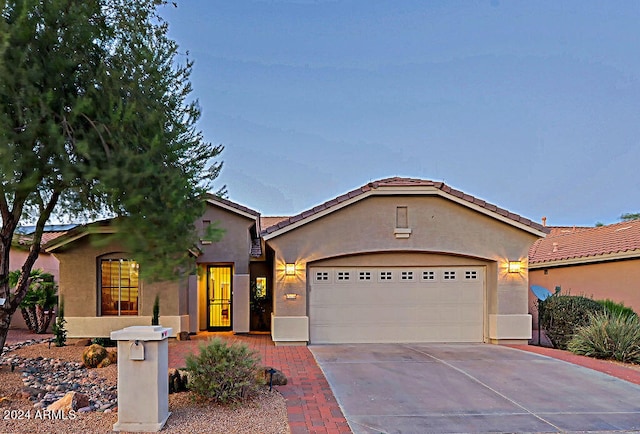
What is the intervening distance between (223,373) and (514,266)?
8.98 m

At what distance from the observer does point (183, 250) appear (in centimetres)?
552

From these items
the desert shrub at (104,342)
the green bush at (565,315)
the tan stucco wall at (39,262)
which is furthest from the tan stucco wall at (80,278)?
the green bush at (565,315)

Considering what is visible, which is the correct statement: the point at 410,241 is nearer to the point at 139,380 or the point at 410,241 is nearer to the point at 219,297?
the point at 219,297

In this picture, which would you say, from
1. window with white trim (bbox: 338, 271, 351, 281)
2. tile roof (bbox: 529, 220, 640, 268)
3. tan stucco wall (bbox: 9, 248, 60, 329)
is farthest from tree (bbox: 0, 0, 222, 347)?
tan stucco wall (bbox: 9, 248, 60, 329)

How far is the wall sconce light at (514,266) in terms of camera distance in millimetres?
12992

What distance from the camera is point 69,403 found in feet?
21.5

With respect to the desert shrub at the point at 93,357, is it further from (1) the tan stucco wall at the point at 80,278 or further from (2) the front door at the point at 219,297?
(2) the front door at the point at 219,297

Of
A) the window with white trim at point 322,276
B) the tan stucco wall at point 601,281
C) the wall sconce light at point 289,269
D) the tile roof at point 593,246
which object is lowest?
the tan stucco wall at point 601,281

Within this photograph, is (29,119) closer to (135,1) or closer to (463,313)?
(135,1)

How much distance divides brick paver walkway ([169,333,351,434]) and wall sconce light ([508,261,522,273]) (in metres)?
5.77

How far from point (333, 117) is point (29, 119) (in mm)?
21490

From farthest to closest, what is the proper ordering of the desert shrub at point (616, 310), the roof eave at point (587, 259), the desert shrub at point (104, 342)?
the roof eave at point (587, 259)
the desert shrub at point (616, 310)
the desert shrub at point (104, 342)

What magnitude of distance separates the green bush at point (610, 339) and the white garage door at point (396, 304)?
2560 millimetres

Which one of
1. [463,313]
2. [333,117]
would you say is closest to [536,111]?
[333,117]
